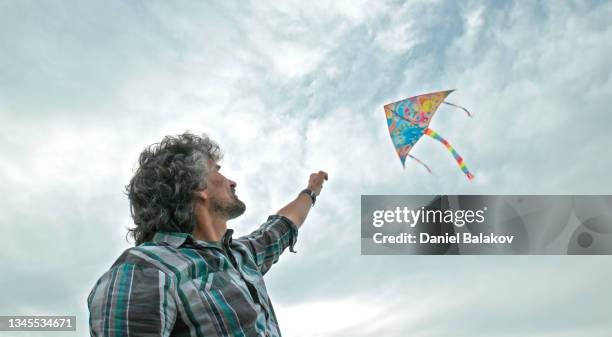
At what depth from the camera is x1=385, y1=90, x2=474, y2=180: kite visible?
552 inches

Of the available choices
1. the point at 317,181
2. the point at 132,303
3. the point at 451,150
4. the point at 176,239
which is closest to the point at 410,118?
the point at 451,150

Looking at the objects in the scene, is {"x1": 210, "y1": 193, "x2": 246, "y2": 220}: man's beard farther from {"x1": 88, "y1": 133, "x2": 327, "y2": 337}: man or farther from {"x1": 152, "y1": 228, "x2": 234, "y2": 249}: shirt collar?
{"x1": 152, "y1": 228, "x2": 234, "y2": 249}: shirt collar

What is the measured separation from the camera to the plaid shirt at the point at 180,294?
9.19 feet

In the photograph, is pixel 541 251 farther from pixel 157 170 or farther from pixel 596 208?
pixel 157 170

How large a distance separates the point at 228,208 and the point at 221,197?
81 mm

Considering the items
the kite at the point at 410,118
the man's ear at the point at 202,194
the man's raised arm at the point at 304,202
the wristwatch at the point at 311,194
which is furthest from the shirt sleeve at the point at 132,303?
the kite at the point at 410,118

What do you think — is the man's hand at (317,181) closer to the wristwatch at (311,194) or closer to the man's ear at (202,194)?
the wristwatch at (311,194)

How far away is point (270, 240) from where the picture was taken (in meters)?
4.42

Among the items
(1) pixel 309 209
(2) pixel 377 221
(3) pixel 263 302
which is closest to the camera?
(3) pixel 263 302

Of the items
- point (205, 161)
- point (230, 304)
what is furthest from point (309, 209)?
point (230, 304)

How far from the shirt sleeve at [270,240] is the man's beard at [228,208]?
0.40m

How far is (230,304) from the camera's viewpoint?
124 inches

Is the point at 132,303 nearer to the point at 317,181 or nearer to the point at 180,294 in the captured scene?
the point at 180,294

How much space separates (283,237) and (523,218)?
11555mm
